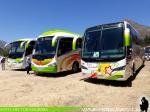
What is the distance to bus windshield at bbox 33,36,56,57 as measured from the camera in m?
17.8

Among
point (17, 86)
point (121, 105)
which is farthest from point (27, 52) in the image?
point (121, 105)

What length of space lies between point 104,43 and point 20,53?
11.5 metres

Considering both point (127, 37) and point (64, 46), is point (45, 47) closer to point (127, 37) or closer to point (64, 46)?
point (64, 46)

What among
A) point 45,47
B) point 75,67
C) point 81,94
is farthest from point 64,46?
point 81,94

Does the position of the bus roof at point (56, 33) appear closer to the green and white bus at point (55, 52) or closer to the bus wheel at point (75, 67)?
the green and white bus at point (55, 52)

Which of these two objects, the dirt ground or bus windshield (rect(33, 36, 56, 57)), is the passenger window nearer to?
bus windshield (rect(33, 36, 56, 57))

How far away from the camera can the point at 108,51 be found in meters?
13.4

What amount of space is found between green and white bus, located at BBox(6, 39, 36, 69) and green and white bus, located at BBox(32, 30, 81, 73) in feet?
13.8

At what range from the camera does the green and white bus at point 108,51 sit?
1288cm

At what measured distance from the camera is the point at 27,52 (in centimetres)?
2314

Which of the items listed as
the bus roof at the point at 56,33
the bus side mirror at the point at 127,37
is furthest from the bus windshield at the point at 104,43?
the bus roof at the point at 56,33

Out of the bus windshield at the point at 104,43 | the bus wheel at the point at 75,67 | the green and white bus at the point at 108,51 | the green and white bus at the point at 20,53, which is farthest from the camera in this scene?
the green and white bus at the point at 20,53

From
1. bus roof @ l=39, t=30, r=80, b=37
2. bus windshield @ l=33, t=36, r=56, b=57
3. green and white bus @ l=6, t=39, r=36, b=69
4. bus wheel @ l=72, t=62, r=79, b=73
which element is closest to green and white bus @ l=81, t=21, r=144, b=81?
bus windshield @ l=33, t=36, r=56, b=57

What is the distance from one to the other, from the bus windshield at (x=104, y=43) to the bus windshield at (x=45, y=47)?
3.93m
